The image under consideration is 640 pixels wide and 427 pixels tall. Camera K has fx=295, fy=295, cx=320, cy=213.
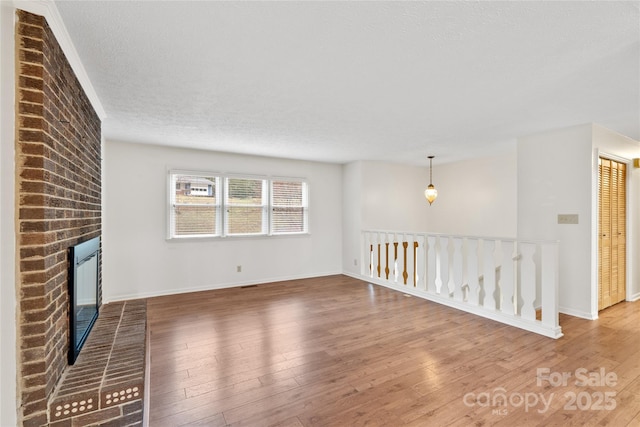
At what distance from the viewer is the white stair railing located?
3.24m

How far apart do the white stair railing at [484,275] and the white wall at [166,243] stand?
1.93m

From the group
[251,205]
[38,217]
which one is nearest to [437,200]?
[251,205]

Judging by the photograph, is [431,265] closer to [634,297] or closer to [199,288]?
[634,297]

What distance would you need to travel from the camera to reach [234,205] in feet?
17.5

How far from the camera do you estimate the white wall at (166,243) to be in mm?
4512

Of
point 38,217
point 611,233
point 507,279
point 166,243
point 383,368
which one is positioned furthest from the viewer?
point 166,243

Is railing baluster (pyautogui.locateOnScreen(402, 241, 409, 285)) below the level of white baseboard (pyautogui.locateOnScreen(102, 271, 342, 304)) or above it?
above

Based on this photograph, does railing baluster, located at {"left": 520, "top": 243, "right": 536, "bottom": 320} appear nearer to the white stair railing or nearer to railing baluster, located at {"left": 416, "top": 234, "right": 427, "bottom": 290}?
the white stair railing

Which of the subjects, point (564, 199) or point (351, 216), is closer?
point (564, 199)

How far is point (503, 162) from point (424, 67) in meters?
4.51

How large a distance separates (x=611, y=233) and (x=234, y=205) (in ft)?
18.8

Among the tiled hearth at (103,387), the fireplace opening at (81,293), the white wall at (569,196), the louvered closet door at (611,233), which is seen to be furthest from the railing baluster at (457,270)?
the fireplace opening at (81,293)

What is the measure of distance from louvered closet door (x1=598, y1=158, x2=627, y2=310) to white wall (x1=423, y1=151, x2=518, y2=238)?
4.52ft

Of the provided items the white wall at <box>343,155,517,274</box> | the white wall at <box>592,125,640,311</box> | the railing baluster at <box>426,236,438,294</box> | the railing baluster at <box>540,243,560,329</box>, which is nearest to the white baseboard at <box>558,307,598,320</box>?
the railing baluster at <box>540,243,560,329</box>
